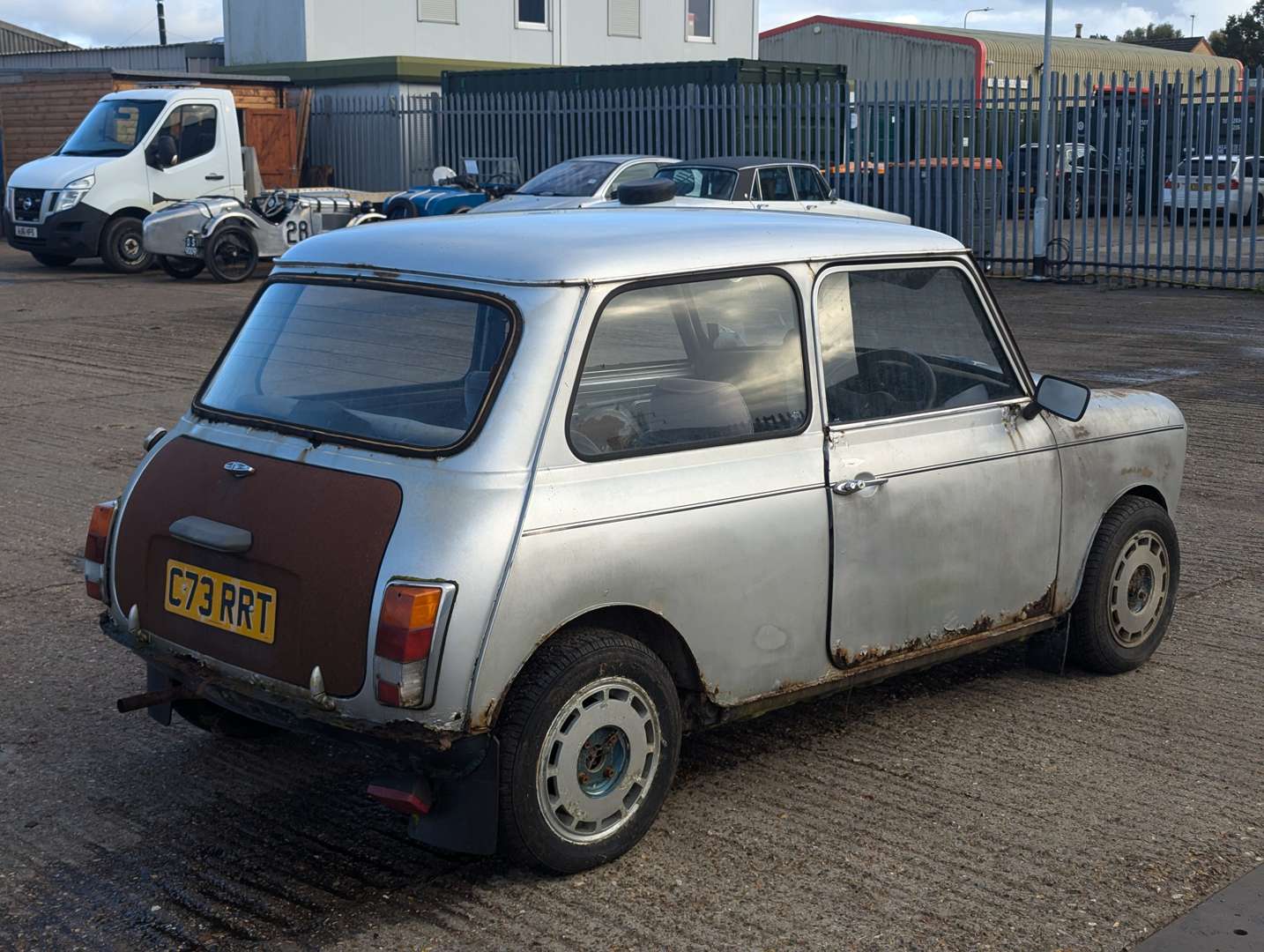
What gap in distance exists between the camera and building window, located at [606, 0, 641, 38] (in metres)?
37.5

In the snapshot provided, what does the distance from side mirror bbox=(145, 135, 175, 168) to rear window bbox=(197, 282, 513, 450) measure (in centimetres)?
1843

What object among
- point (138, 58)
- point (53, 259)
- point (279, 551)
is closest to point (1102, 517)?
point (279, 551)

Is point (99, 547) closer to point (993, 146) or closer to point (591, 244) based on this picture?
point (591, 244)

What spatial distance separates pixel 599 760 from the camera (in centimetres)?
400

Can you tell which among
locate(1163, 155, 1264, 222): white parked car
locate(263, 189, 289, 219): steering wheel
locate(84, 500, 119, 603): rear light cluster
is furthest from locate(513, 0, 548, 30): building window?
locate(84, 500, 119, 603): rear light cluster

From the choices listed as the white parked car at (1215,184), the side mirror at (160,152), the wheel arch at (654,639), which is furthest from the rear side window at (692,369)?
the side mirror at (160,152)

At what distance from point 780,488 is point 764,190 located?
13638 mm

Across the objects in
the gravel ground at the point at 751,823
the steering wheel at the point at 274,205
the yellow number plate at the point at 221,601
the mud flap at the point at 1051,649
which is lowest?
the gravel ground at the point at 751,823

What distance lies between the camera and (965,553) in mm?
4836

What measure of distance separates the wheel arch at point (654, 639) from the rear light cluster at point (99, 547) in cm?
141

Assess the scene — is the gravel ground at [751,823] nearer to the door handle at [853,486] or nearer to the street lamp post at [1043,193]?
the door handle at [853,486]

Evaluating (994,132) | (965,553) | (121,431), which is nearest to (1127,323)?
(994,132)

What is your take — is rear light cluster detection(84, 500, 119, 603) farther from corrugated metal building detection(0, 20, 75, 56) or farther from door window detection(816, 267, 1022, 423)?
corrugated metal building detection(0, 20, 75, 56)

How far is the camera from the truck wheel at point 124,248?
22.1 metres
